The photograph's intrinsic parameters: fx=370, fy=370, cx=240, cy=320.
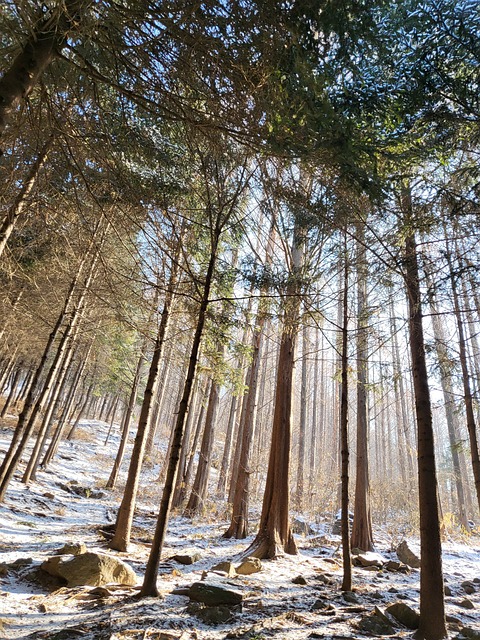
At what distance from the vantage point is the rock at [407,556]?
8302mm

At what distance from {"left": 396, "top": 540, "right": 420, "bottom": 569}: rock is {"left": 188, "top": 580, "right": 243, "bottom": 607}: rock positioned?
19.2 feet

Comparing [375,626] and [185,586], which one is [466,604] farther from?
[185,586]

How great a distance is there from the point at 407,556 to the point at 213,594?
6.36 m

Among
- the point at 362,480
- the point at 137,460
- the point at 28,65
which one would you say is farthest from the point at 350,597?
the point at 28,65

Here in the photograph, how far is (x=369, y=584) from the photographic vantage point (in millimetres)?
6246

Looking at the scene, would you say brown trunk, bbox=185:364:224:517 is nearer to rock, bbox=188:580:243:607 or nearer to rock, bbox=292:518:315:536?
rock, bbox=292:518:315:536

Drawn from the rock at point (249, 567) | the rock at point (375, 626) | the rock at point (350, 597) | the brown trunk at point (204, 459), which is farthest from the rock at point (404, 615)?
the brown trunk at point (204, 459)

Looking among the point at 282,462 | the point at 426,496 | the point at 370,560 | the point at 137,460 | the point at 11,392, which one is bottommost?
the point at 370,560

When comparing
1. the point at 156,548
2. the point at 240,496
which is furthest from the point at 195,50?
the point at 240,496

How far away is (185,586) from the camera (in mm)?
4754

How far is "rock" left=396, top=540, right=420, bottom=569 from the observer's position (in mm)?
8302

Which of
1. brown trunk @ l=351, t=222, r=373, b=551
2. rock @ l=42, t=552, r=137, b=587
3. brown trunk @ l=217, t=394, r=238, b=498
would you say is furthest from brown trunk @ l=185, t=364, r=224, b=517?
rock @ l=42, t=552, r=137, b=587

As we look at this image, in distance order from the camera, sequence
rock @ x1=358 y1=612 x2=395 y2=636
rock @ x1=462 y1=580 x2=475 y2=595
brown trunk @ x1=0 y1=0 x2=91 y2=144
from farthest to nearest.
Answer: rock @ x1=462 y1=580 x2=475 y2=595 → rock @ x1=358 y1=612 x2=395 y2=636 → brown trunk @ x1=0 y1=0 x2=91 y2=144

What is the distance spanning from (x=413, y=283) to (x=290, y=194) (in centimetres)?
233
